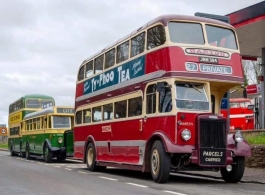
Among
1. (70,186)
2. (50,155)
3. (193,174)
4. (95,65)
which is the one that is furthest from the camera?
(50,155)

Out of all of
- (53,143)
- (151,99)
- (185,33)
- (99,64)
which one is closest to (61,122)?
(53,143)

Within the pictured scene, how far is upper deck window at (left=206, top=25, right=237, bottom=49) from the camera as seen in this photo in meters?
13.7

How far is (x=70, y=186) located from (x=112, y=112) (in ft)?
16.3

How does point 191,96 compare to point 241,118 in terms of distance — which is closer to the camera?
point 191,96

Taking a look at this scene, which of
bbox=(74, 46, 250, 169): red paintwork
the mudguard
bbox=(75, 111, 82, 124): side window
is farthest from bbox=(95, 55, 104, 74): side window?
the mudguard

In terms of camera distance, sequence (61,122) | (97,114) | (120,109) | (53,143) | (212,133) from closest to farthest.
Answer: (212,133) → (120,109) → (97,114) → (53,143) → (61,122)

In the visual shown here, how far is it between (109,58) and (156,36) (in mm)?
4011

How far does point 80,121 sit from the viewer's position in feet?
Result: 66.6

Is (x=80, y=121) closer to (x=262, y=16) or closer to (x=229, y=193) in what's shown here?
(x=262, y=16)

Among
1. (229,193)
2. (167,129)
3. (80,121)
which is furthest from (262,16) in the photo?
(229,193)

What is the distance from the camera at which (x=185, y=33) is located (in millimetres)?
13453

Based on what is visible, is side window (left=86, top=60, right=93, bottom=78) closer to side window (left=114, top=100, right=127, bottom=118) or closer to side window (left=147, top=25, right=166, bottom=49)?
side window (left=114, top=100, right=127, bottom=118)

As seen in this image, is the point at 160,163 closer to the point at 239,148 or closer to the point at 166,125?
the point at 166,125

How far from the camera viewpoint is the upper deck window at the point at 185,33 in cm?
1328
